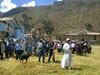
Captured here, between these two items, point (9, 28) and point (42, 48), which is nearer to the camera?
point (42, 48)

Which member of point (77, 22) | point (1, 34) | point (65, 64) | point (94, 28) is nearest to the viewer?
point (65, 64)

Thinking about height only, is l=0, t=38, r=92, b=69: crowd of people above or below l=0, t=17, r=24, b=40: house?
below

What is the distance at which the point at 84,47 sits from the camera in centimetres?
1736

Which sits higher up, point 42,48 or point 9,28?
point 9,28

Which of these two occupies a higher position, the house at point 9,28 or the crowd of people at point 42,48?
the house at point 9,28

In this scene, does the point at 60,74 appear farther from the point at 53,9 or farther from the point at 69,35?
the point at 53,9

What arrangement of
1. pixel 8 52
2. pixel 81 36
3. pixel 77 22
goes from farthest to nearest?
1. pixel 77 22
2. pixel 81 36
3. pixel 8 52

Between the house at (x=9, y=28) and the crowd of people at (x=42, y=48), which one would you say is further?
the house at (x=9, y=28)

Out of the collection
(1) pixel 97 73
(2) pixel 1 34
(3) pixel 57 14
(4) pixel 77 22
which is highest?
(3) pixel 57 14

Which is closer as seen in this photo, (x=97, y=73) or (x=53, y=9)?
(x=97, y=73)

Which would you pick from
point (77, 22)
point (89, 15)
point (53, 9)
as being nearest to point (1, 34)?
point (77, 22)

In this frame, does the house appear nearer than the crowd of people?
No

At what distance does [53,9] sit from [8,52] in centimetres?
12617

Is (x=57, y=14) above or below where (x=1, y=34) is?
above
